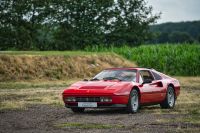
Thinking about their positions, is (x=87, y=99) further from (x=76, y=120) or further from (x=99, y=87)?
(x=76, y=120)

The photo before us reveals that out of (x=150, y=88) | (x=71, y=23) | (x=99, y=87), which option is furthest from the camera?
(x=71, y=23)

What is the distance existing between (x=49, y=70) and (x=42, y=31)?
2493 cm

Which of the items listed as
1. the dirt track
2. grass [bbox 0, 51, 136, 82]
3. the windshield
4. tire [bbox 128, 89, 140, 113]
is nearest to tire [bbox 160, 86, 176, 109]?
the dirt track

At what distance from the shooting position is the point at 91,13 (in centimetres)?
6097

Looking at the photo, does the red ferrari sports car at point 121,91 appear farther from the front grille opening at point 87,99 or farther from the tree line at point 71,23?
Result: the tree line at point 71,23

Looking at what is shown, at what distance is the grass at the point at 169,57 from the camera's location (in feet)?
135

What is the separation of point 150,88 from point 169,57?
2613 cm

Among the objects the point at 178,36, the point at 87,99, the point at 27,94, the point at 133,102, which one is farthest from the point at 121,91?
the point at 178,36

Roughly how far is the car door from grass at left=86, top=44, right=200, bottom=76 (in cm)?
2323

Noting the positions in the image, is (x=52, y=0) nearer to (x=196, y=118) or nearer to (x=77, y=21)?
(x=77, y=21)


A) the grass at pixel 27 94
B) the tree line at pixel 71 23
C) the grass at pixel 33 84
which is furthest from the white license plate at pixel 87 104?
the tree line at pixel 71 23

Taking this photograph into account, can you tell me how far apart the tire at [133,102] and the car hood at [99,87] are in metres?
0.27

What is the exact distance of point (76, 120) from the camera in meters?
14.2

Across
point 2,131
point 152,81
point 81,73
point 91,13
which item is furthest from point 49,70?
point 91,13
